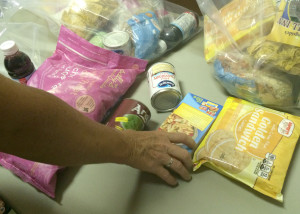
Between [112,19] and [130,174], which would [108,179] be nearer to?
[130,174]

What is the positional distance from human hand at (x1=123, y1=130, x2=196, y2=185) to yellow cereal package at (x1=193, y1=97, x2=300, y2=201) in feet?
0.15

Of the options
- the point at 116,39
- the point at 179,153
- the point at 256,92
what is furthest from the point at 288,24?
the point at 116,39

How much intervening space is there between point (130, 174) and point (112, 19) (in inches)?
24.4

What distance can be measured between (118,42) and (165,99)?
0.27 m

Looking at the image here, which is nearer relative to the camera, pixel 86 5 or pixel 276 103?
pixel 276 103

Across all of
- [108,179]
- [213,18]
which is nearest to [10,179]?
[108,179]

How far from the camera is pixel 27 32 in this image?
1.06 m

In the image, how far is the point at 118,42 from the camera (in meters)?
0.89

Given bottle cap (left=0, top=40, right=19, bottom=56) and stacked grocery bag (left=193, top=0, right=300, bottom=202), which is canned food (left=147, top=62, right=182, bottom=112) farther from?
bottle cap (left=0, top=40, right=19, bottom=56)

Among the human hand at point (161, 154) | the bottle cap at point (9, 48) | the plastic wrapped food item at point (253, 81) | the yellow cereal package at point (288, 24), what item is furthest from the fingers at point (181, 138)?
the bottle cap at point (9, 48)

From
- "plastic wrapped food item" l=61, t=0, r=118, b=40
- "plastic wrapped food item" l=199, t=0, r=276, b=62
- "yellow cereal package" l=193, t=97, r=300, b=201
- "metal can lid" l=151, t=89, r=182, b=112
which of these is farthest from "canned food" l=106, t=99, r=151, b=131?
"plastic wrapped food item" l=61, t=0, r=118, b=40

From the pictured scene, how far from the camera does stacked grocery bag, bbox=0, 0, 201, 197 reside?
2.56 ft

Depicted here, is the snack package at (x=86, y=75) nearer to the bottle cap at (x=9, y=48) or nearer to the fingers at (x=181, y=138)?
the bottle cap at (x=9, y=48)

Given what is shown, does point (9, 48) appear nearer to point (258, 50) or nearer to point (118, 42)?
point (118, 42)
